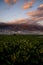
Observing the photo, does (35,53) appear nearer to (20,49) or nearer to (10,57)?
(20,49)

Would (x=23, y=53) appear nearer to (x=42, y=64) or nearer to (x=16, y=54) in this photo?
(x=16, y=54)

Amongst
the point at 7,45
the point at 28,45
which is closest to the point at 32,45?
the point at 28,45

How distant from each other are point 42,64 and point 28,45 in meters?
0.50

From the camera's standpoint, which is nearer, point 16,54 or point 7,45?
point 16,54

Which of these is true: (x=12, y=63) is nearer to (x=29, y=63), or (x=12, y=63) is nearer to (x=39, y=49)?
(x=29, y=63)

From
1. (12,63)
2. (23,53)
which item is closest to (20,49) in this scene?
(23,53)

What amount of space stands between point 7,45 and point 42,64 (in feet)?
2.82

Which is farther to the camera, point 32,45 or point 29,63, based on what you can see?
point 32,45

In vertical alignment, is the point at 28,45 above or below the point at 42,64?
above

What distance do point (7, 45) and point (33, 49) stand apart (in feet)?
1.89

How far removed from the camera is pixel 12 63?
329cm

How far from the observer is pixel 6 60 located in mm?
3303

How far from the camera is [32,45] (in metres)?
3.65

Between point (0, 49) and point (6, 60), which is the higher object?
point (0, 49)
